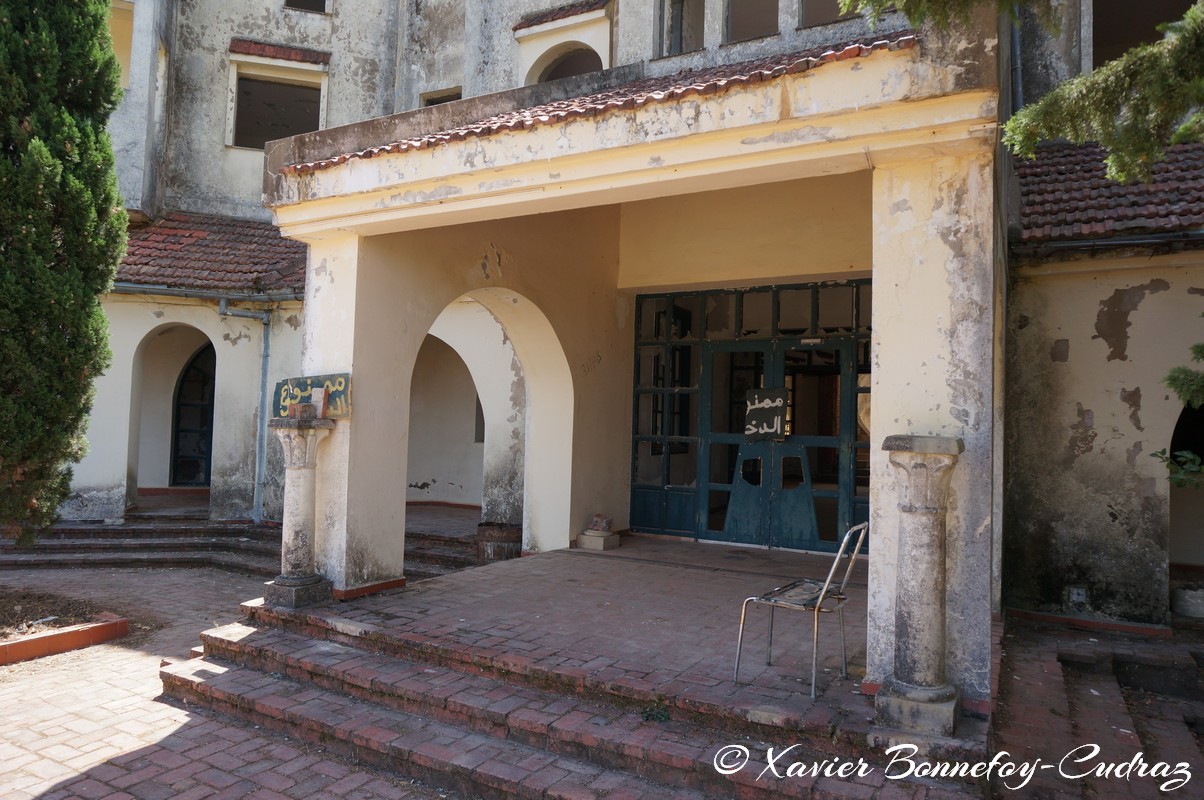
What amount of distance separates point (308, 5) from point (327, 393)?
11.3m

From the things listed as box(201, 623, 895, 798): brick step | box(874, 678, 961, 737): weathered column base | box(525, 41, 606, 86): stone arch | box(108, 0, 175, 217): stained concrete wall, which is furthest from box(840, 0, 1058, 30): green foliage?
box(108, 0, 175, 217): stained concrete wall

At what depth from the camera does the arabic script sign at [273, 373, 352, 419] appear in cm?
608

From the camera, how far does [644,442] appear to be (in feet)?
31.1

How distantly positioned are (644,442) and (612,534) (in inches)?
53.3

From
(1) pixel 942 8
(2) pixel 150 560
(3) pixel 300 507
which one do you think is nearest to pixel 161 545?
(2) pixel 150 560

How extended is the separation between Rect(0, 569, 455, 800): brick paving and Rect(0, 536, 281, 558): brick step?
326 cm

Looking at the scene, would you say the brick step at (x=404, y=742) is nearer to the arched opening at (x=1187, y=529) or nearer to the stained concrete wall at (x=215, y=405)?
the stained concrete wall at (x=215, y=405)

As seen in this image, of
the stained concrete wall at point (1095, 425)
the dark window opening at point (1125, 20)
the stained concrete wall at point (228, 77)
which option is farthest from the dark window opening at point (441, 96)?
the stained concrete wall at point (1095, 425)

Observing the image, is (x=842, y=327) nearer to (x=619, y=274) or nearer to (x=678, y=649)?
(x=619, y=274)

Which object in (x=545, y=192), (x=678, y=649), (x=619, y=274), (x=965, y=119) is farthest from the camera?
(x=619, y=274)

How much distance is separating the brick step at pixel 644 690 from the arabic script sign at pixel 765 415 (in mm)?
4548

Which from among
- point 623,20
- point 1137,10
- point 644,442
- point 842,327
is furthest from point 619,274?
point 1137,10

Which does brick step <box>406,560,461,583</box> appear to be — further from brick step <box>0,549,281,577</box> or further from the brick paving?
the brick paving

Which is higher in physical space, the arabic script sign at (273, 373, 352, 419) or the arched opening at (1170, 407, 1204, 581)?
the arabic script sign at (273, 373, 352, 419)
